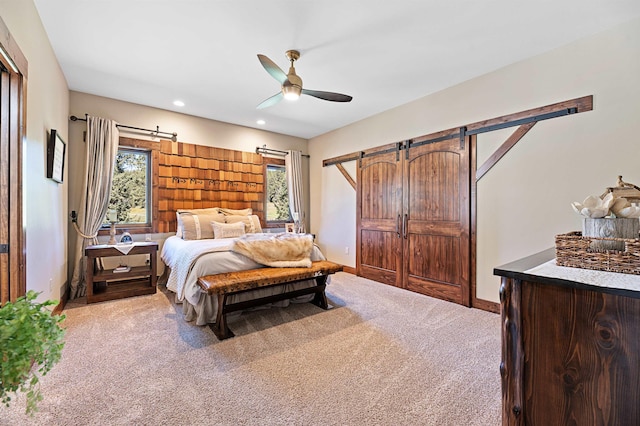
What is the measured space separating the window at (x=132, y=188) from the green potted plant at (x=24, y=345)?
3981mm

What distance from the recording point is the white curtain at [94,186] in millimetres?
3668

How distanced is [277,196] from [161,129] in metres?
2.36

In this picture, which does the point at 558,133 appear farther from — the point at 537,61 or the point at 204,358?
the point at 204,358

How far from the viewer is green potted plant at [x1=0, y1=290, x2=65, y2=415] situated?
67 centimetres

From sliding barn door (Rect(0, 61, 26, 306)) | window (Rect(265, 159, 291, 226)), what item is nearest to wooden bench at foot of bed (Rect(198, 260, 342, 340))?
sliding barn door (Rect(0, 61, 26, 306))

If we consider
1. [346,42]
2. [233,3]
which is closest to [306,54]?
[346,42]

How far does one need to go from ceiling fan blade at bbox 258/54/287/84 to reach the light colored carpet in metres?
2.42

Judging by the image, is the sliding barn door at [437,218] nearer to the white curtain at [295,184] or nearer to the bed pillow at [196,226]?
the white curtain at [295,184]

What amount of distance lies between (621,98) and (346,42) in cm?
246

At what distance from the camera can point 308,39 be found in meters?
2.61

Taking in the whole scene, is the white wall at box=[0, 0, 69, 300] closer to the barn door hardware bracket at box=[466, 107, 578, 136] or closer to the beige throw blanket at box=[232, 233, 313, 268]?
the beige throw blanket at box=[232, 233, 313, 268]

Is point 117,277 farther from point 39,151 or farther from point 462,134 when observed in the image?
point 462,134

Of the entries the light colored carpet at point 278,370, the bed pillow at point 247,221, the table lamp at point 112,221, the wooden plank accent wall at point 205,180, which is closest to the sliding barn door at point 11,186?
the light colored carpet at point 278,370

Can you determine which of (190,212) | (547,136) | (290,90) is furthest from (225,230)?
(547,136)
